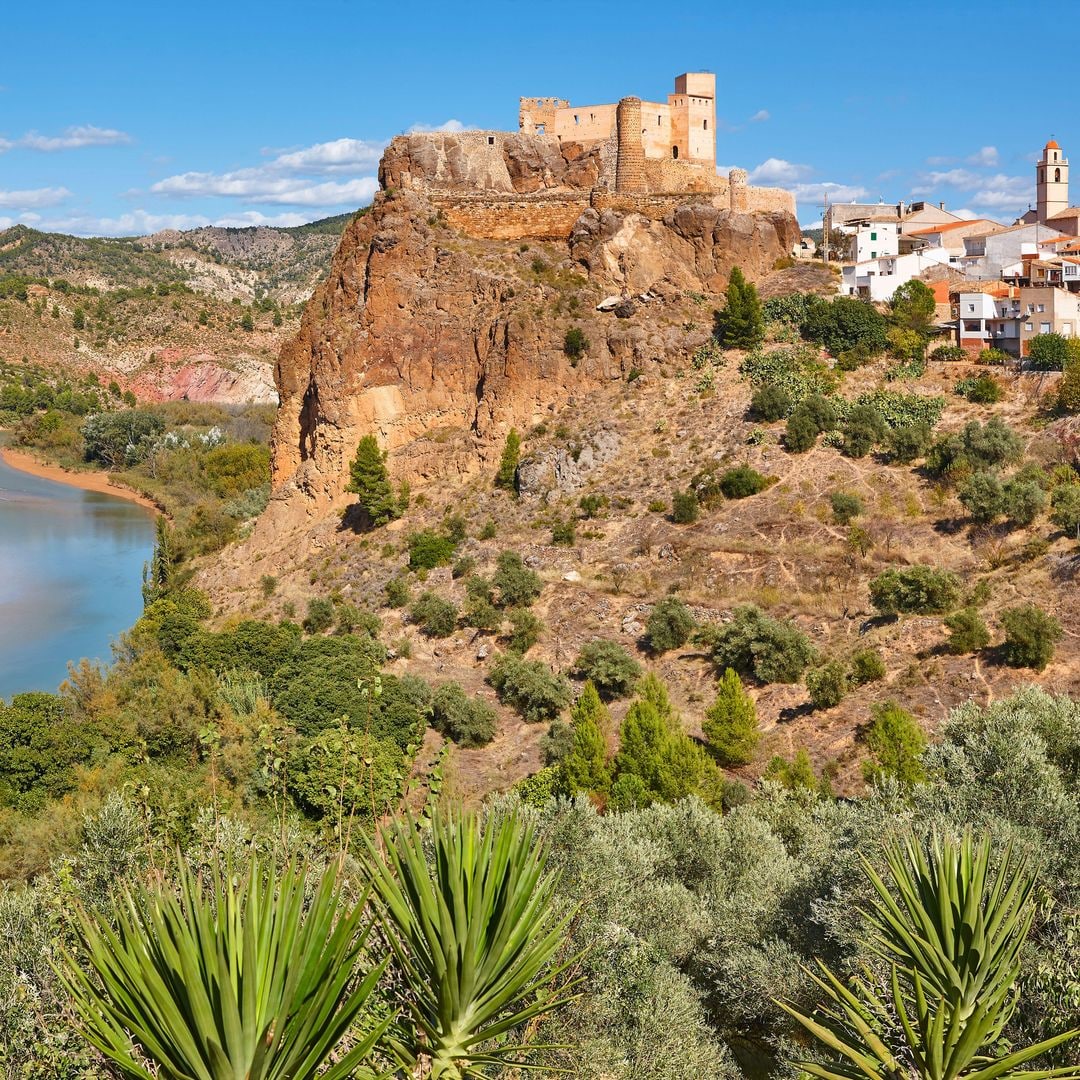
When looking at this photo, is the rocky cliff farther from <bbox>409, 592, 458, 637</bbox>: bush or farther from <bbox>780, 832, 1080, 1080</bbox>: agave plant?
<bbox>780, 832, 1080, 1080</bbox>: agave plant

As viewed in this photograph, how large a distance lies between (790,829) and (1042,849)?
526cm

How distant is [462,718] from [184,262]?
97149mm

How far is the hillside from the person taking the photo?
247 ft

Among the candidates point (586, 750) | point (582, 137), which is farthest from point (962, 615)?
point (582, 137)

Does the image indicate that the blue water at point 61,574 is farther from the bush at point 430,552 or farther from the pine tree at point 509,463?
the pine tree at point 509,463

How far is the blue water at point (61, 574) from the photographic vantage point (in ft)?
101

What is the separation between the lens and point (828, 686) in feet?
64.4

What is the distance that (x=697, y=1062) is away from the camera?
28.2 feet

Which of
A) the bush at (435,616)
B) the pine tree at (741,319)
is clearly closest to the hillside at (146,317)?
the pine tree at (741,319)

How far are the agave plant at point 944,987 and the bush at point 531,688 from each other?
1489 centimetres

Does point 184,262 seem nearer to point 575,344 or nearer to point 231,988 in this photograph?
point 575,344

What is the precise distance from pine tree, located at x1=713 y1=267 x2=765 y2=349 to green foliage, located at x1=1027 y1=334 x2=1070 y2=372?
6196 mm

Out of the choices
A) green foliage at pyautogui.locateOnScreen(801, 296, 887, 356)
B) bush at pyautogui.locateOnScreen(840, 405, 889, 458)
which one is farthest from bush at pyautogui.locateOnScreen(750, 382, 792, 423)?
green foliage at pyautogui.locateOnScreen(801, 296, 887, 356)

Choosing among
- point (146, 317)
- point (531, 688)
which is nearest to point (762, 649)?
point (531, 688)
